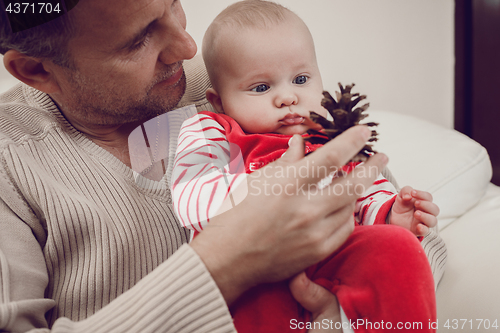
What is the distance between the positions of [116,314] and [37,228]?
339 mm

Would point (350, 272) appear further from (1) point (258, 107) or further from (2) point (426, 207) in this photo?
(1) point (258, 107)

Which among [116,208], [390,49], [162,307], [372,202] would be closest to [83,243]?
[116,208]

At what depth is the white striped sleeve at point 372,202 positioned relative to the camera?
0.76 m

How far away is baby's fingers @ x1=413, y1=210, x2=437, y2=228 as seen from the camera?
26.0 inches

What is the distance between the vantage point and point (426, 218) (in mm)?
659

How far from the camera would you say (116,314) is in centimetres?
53

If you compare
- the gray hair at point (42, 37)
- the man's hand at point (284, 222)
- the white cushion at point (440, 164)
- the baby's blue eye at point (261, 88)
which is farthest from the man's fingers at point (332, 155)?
the white cushion at point (440, 164)

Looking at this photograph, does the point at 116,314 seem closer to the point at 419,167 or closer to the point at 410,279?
the point at 410,279

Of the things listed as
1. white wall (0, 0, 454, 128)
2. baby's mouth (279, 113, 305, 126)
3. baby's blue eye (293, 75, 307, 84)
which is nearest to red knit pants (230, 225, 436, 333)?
baby's mouth (279, 113, 305, 126)

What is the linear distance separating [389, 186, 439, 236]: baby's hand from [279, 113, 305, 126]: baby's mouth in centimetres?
29

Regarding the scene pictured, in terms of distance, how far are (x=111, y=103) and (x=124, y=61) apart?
13cm

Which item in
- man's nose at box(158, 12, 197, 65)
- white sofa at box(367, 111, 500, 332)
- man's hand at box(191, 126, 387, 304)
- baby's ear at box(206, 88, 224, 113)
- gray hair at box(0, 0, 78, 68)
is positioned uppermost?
gray hair at box(0, 0, 78, 68)

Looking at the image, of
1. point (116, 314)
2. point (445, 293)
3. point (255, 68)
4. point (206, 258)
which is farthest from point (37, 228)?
point (445, 293)

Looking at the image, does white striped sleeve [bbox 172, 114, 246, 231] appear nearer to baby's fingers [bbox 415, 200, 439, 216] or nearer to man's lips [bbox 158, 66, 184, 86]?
man's lips [bbox 158, 66, 184, 86]
